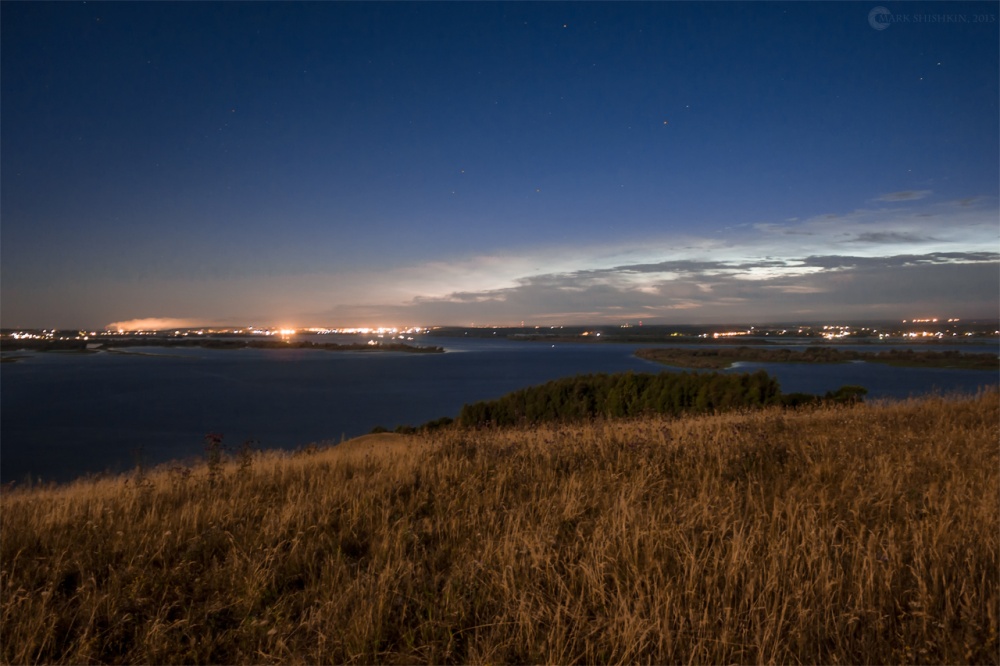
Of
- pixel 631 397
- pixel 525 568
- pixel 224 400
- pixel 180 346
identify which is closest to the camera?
pixel 525 568

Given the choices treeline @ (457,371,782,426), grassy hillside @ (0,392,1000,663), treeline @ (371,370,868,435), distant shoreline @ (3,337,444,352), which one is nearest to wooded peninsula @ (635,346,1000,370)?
treeline @ (371,370,868,435)

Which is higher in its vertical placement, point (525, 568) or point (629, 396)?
point (525, 568)

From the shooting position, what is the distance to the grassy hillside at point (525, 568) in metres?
2.08

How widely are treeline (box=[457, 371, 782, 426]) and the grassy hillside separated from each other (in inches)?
445

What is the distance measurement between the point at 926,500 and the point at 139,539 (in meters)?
4.76

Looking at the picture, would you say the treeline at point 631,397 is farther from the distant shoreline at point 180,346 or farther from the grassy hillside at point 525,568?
the distant shoreline at point 180,346

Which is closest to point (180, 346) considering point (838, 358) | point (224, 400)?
point (224, 400)

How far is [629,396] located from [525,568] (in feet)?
56.0

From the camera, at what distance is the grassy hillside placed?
2.08 metres

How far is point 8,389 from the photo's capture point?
38188 millimetres

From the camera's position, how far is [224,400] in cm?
3834

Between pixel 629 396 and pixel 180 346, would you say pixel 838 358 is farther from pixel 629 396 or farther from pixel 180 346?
pixel 180 346

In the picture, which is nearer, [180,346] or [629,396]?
[629,396]

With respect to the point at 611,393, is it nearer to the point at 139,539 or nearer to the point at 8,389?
the point at 139,539
